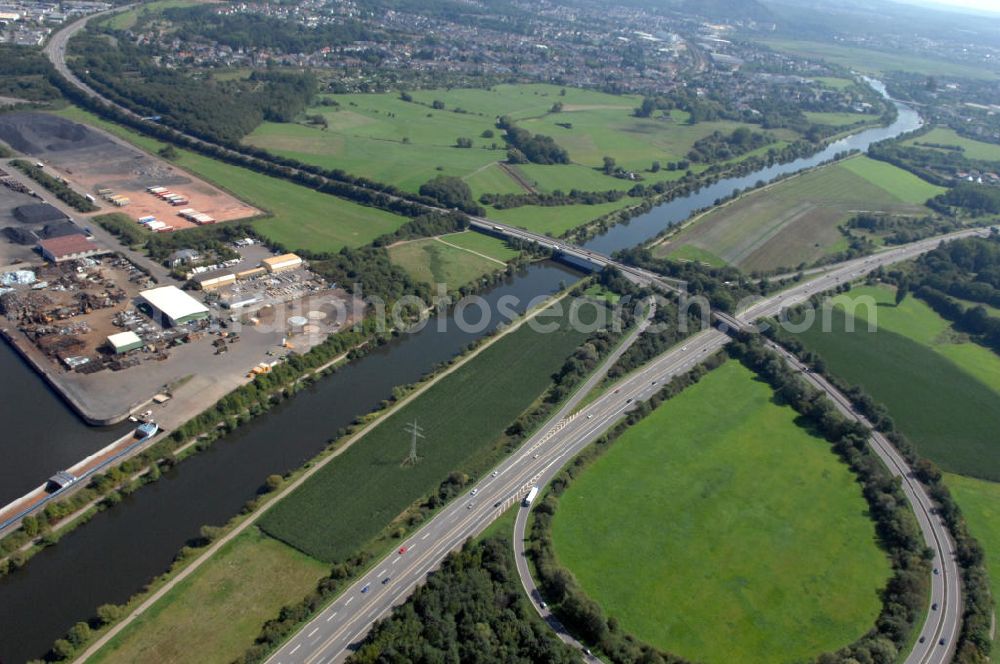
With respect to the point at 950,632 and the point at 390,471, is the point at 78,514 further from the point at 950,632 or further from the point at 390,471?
the point at 950,632

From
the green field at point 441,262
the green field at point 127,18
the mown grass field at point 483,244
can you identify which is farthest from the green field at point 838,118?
the green field at point 127,18

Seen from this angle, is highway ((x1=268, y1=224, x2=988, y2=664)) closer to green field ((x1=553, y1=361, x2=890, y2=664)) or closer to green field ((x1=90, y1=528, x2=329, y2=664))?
green field ((x1=90, y1=528, x2=329, y2=664))

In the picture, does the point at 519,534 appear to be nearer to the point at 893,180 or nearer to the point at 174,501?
the point at 174,501

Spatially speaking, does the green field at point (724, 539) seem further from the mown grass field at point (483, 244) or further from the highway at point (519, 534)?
the mown grass field at point (483, 244)

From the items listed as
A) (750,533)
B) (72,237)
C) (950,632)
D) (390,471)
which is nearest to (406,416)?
(390,471)

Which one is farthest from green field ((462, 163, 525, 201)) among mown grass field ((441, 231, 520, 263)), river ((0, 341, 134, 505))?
river ((0, 341, 134, 505))

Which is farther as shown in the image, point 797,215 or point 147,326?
point 797,215

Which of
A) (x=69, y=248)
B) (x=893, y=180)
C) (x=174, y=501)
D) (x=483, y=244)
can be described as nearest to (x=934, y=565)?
(x=174, y=501)
